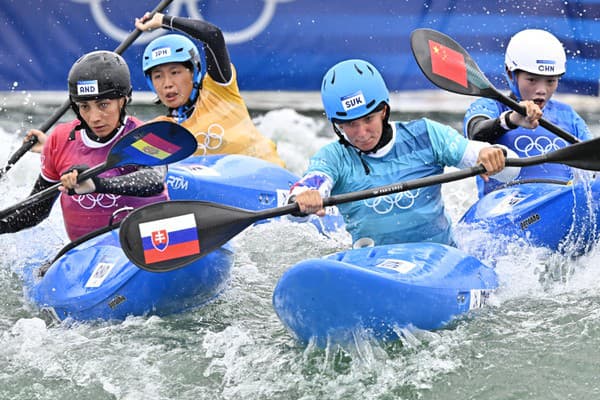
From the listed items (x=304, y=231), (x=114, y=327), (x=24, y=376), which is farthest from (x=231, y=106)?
(x=24, y=376)

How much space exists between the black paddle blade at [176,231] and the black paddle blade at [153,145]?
484mm

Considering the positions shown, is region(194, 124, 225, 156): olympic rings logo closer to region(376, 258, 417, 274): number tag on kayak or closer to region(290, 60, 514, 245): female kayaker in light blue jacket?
region(290, 60, 514, 245): female kayaker in light blue jacket

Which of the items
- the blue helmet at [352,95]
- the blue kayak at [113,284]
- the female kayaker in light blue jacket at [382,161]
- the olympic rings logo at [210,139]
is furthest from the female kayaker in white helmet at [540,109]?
the olympic rings logo at [210,139]

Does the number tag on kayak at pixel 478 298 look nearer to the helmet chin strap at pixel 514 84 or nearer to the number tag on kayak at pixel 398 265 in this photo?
the number tag on kayak at pixel 398 265

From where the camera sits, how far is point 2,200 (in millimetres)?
8484

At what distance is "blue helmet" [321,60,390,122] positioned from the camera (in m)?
5.18

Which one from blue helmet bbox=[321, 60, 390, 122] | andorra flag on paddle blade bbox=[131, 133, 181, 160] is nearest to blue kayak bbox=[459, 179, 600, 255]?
blue helmet bbox=[321, 60, 390, 122]

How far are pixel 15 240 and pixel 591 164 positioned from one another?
3.63 meters

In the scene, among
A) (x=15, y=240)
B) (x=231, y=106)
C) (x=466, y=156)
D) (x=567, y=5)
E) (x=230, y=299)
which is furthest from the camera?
(x=567, y=5)

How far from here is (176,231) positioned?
5145 millimetres

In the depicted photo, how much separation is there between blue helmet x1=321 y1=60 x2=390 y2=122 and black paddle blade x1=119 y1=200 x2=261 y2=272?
644 mm

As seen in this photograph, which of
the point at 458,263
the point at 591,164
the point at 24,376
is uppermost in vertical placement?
the point at 591,164

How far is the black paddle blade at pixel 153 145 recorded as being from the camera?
5.52m

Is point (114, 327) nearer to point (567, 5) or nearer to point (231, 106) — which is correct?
point (231, 106)
